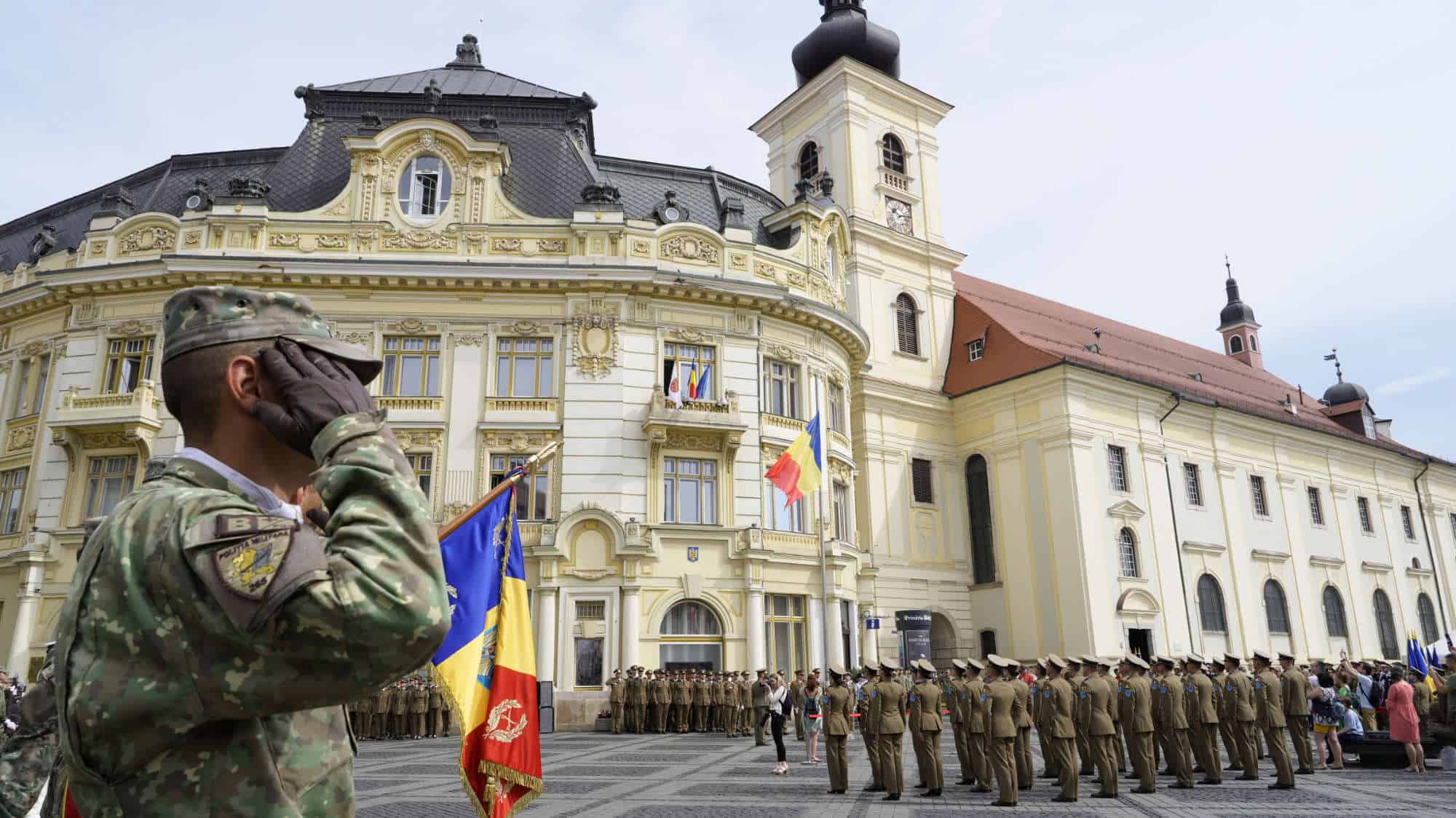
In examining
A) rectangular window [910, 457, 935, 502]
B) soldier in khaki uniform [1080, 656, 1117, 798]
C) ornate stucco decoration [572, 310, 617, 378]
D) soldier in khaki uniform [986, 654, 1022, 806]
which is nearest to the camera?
soldier in khaki uniform [986, 654, 1022, 806]

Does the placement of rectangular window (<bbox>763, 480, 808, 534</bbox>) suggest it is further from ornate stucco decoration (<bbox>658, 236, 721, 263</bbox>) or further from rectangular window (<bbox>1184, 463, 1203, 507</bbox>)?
rectangular window (<bbox>1184, 463, 1203, 507</bbox>)

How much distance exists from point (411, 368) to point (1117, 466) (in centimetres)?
2451

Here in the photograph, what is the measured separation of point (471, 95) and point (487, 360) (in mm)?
8423

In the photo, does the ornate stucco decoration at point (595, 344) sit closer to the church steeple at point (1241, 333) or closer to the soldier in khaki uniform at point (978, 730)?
the soldier in khaki uniform at point (978, 730)

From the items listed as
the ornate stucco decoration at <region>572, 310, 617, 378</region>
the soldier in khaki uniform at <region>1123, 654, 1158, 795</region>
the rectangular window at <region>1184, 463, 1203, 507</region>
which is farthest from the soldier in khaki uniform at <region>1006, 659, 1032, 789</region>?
the rectangular window at <region>1184, 463, 1203, 507</region>

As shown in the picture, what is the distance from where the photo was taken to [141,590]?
162cm

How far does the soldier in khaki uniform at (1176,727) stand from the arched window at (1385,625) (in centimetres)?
3598

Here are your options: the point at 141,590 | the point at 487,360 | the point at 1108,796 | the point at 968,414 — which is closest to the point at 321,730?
the point at 141,590

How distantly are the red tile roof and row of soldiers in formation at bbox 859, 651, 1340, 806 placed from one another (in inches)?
775

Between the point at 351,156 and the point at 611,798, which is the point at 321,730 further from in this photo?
the point at 351,156

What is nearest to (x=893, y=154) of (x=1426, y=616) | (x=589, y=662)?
(x=589, y=662)

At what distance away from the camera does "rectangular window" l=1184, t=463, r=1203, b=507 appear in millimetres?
37156

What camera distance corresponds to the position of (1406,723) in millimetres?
14875

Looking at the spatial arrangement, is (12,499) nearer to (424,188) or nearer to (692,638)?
(424,188)
